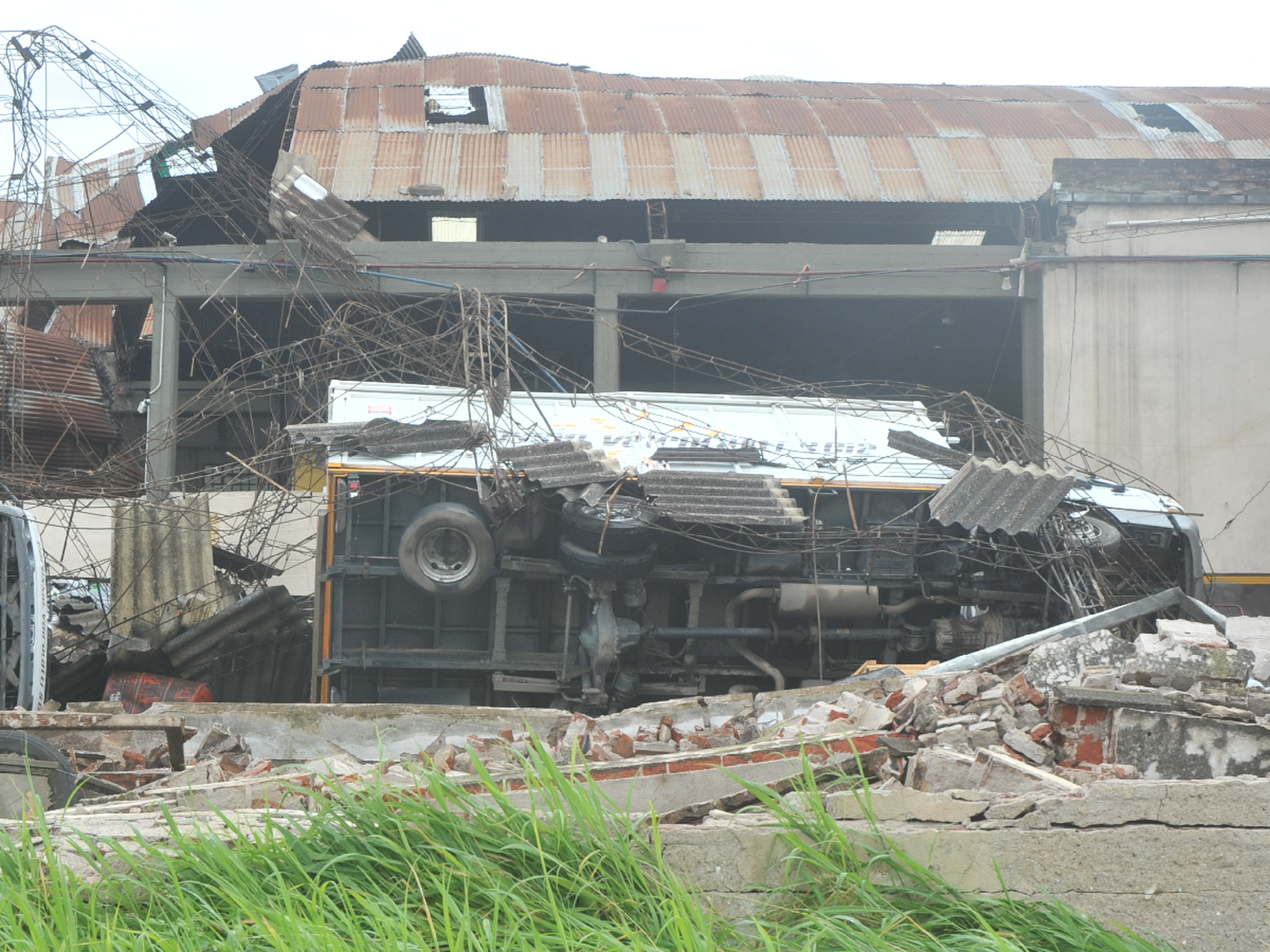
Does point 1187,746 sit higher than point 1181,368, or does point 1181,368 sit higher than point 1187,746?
point 1181,368

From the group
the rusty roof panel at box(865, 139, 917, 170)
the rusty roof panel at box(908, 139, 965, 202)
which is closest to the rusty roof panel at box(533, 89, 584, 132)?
the rusty roof panel at box(865, 139, 917, 170)

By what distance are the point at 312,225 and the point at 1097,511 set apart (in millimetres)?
10725

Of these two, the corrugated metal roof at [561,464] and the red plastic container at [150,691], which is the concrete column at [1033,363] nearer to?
the corrugated metal roof at [561,464]

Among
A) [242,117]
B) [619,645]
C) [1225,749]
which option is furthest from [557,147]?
[1225,749]

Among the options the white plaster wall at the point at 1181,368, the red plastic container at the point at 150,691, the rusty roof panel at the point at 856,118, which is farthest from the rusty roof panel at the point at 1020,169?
the red plastic container at the point at 150,691

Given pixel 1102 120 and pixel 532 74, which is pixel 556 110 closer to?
pixel 532 74

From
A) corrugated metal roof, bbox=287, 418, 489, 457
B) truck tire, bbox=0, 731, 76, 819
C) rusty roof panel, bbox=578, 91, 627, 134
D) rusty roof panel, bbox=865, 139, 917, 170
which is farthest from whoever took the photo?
rusty roof panel, bbox=578, 91, 627, 134

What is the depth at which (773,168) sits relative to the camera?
60.7ft

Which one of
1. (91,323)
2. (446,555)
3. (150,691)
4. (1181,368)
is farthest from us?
(91,323)

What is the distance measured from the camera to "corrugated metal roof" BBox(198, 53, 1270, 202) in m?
18.0

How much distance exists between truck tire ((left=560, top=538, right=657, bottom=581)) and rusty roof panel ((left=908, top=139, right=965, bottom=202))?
10456 mm

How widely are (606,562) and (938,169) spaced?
11.7 metres

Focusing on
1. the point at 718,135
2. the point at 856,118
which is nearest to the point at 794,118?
the point at 856,118

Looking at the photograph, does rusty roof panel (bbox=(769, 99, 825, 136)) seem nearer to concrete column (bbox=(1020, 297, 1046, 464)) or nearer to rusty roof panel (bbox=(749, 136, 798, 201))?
rusty roof panel (bbox=(749, 136, 798, 201))
